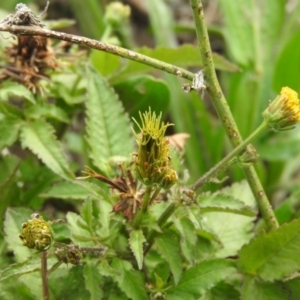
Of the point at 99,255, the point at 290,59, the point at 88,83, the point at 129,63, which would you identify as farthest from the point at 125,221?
the point at 290,59

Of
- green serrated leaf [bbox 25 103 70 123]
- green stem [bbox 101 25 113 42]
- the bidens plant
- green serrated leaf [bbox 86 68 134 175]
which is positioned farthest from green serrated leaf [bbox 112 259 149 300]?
green stem [bbox 101 25 113 42]

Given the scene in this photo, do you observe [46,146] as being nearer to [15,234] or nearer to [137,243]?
[15,234]

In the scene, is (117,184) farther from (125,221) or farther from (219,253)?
(219,253)

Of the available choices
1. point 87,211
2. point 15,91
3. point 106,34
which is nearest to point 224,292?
point 87,211

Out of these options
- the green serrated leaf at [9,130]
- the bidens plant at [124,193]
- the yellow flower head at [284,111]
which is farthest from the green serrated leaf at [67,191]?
the yellow flower head at [284,111]

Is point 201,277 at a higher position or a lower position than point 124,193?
lower
